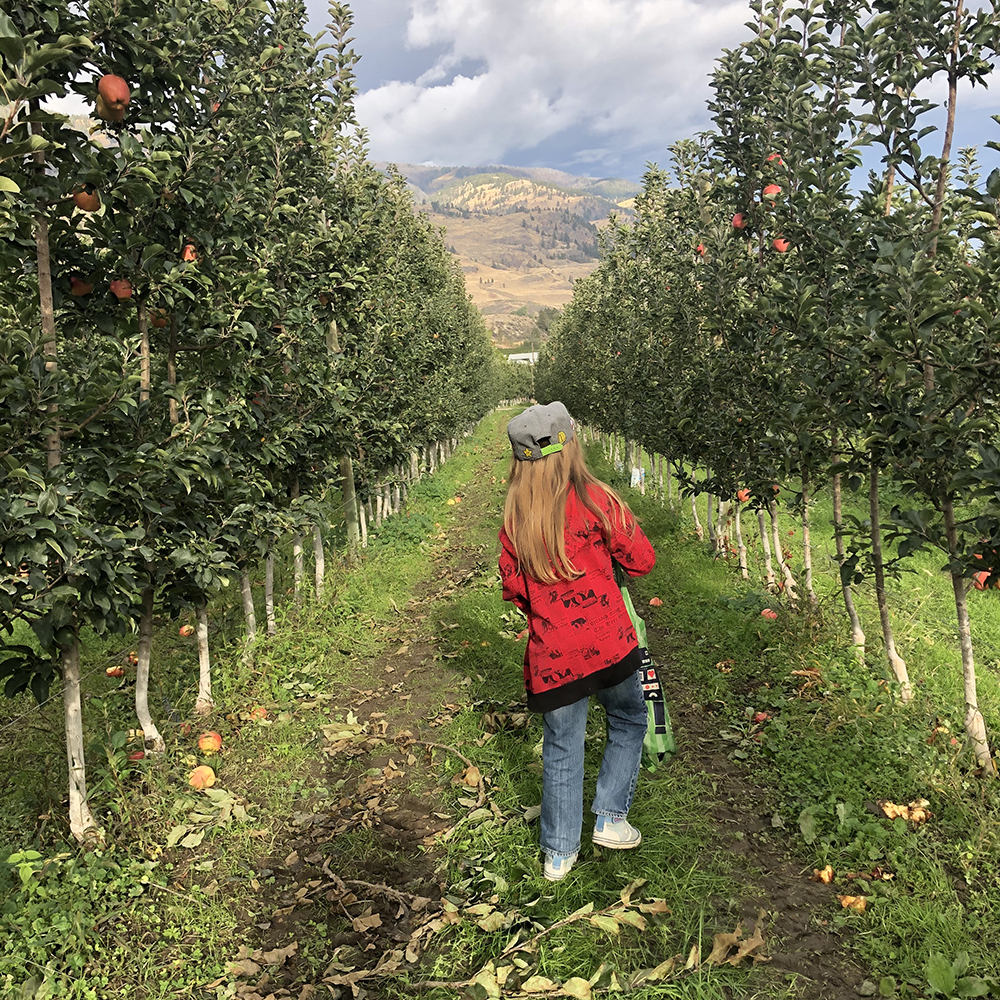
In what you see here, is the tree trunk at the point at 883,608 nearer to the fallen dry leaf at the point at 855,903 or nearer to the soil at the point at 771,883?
the soil at the point at 771,883

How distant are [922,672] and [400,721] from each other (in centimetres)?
527

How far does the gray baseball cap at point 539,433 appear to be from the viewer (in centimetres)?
361

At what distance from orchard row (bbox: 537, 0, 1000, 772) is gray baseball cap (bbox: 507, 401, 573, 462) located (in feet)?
7.02

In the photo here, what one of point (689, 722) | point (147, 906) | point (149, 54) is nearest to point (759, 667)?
point (689, 722)

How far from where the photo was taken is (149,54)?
4.21 m

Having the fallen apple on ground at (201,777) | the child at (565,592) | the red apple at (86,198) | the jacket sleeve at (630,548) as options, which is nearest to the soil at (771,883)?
the child at (565,592)

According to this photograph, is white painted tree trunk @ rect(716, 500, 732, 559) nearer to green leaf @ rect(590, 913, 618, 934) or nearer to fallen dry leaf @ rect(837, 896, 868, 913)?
fallen dry leaf @ rect(837, 896, 868, 913)

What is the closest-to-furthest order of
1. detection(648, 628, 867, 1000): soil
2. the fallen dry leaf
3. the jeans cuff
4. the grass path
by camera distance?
1. detection(648, 628, 867, 1000): soil
2. the grass path
3. the fallen dry leaf
4. the jeans cuff

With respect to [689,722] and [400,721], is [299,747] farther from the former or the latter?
[689,722]

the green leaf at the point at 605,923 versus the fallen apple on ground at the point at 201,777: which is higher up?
the fallen apple on ground at the point at 201,777

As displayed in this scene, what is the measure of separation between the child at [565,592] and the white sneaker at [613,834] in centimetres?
15

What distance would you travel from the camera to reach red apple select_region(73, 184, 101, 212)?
12.6 feet

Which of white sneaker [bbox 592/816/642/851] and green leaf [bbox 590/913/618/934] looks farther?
white sneaker [bbox 592/816/642/851]

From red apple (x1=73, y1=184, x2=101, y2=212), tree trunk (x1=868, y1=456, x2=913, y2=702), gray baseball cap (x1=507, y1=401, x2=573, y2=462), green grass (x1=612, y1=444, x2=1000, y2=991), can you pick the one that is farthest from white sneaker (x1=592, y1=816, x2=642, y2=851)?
red apple (x1=73, y1=184, x2=101, y2=212)
